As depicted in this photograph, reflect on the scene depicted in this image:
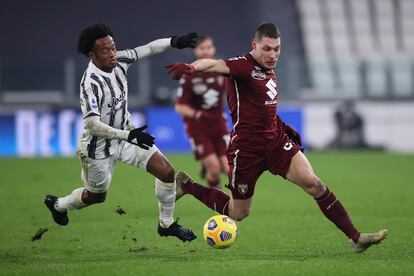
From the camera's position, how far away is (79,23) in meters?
31.1

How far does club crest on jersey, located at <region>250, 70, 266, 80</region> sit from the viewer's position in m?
8.40

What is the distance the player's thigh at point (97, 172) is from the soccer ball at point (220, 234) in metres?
1.18

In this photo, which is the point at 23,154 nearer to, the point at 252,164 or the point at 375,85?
the point at 375,85

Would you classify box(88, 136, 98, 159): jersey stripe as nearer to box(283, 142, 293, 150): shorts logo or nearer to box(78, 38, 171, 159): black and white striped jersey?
box(78, 38, 171, 159): black and white striped jersey

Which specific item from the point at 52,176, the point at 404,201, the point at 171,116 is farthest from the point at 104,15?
the point at 404,201

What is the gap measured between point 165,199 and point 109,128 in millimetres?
1046

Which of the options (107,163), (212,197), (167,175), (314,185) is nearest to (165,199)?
(167,175)

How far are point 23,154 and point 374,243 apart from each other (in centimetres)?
1688

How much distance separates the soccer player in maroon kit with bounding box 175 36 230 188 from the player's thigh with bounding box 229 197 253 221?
4290mm

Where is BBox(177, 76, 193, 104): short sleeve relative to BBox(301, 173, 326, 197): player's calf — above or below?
above

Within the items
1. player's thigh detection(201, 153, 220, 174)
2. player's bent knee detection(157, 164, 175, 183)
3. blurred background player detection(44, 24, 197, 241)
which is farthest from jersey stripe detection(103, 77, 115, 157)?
player's thigh detection(201, 153, 220, 174)

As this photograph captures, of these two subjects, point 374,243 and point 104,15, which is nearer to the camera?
point 374,243

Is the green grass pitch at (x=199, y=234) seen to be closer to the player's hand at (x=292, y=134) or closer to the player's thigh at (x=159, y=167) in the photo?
the player's thigh at (x=159, y=167)

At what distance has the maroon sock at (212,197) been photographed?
915 cm
